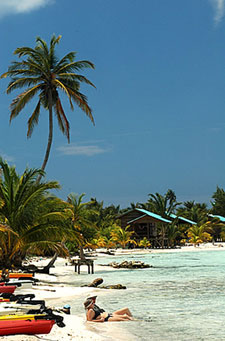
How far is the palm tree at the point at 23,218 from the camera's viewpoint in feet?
59.8

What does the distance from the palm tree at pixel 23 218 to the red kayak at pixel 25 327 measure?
393 inches

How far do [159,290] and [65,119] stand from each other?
1573 cm

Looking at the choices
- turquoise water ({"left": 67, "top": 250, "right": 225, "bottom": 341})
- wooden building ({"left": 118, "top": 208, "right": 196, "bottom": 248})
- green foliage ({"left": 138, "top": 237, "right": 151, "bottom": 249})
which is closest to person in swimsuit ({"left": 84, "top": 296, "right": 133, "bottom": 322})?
turquoise water ({"left": 67, "top": 250, "right": 225, "bottom": 341})

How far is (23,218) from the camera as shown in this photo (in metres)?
18.7

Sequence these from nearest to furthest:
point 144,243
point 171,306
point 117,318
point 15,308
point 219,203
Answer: point 15,308 < point 117,318 < point 171,306 < point 144,243 < point 219,203

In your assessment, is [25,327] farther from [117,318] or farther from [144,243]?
[144,243]

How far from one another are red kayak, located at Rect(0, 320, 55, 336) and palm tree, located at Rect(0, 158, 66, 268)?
9981 millimetres

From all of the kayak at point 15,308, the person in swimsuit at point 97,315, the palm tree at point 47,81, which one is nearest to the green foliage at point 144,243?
the palm tree at point 47,81

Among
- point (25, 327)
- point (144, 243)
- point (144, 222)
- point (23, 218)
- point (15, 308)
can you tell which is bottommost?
point (25, 327)

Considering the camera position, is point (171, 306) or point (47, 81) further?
point (47, 81)

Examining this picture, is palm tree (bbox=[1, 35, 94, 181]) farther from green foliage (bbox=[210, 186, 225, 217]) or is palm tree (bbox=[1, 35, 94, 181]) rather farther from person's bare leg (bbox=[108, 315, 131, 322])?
green foliage (bbox=[210, 186, 225, 217])

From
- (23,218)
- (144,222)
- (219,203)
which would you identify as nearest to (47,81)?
(23,218)

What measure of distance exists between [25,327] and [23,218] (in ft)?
37.6

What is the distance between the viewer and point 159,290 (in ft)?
52.4
